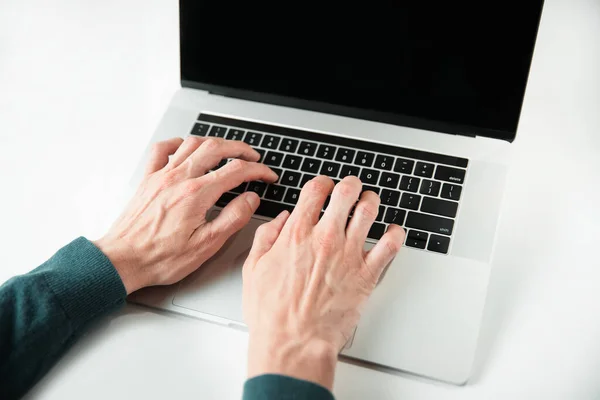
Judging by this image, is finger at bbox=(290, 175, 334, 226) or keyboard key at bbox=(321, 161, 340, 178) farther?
keyboard key at bbox=(321, 161, 340, 178)

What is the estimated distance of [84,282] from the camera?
2.38 ft

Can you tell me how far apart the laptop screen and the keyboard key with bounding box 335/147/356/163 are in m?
0.07

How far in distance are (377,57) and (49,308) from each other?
0.52 metres

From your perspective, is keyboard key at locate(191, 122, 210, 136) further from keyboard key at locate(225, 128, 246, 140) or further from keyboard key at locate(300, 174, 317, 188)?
keyboard key at locate(300, 174, 317, 188)

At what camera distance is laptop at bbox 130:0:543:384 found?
0.74m

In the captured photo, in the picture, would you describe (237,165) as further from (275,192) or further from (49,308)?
(49,308)

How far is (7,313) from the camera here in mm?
698

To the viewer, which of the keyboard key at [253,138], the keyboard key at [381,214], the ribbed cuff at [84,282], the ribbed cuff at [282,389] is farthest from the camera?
the keyboard key at [253,138]

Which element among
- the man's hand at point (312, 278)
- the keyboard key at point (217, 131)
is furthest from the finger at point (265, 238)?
the keyboard key at point (217, 131)

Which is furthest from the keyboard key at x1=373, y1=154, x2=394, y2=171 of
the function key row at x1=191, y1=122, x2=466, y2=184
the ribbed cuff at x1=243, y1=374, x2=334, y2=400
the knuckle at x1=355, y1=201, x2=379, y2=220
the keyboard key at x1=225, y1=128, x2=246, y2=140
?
the ribbed cuff at x1=243, y1=374, x2=334, y2=400

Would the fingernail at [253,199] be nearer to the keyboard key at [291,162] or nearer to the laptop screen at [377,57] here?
the keyboard key at [291,162]

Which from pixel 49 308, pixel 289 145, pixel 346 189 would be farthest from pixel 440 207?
pixel 49 308

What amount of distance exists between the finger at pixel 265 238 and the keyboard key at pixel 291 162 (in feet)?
0.38

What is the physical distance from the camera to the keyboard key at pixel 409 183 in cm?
84
